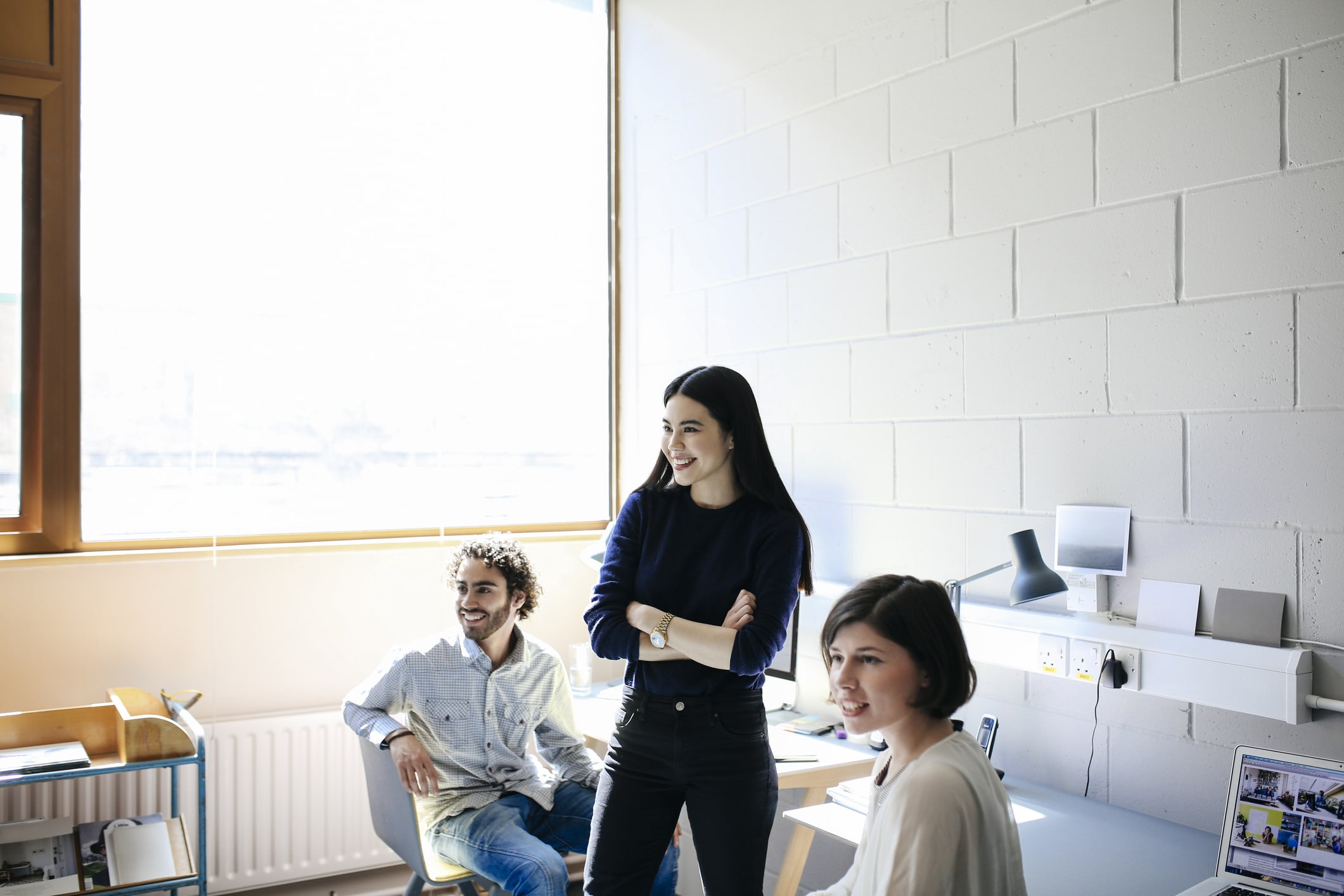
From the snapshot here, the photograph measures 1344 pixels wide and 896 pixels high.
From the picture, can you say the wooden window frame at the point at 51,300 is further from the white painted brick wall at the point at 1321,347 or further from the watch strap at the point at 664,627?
the white painted brick wall at the point at 1321,347

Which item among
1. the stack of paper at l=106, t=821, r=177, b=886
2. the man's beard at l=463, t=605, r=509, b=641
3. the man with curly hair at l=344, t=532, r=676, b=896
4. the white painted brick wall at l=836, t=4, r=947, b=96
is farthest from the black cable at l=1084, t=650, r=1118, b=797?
the stack of paper at l=106, t=821, r=177, b=886

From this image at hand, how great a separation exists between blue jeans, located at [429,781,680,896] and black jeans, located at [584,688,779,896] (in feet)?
0.90

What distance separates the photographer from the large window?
9.09ft

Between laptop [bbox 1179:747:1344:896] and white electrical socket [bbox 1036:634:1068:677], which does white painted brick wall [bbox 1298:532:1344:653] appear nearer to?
laptop [bbox 1179:747:1344:896]

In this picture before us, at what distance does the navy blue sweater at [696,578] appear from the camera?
1.80 m

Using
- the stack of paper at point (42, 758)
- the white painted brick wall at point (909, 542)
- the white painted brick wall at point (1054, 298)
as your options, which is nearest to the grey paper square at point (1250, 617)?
the white painted brick wall at point (1054, 298)

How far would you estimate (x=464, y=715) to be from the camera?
2.36 meters

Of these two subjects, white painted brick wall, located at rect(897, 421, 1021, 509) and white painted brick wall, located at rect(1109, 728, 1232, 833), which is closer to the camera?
white painted brick wall, located at rect(1109, 728, 1232, 833)

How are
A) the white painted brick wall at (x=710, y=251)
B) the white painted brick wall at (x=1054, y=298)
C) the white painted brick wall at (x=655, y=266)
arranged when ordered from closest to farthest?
1. the white painted brick wall at (x=1054, y=298)
2. the white painted brick wall at (x=710, y=251)
3. the white painted brick wall at (x=655, y=266)

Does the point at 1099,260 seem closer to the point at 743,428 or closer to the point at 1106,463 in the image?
the point at 1106,463

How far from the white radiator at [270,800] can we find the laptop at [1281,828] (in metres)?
2.20

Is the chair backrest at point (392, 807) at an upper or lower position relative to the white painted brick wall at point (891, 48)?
lower

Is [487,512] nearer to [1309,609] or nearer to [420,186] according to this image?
[420,186]

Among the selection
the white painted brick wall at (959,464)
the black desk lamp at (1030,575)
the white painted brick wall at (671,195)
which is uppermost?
the white painted brick wall at (671,195)
